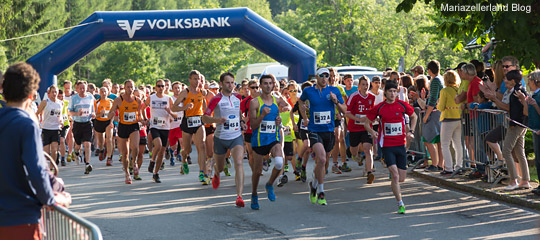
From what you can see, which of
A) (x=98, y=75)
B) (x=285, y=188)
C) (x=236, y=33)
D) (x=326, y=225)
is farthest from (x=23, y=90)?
(x=98, y=75)

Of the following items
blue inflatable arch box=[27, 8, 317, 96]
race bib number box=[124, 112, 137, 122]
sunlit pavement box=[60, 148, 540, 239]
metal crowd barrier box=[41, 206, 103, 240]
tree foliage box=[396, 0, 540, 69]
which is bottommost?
sunlit pavement box=[60, 148, 540, 239]

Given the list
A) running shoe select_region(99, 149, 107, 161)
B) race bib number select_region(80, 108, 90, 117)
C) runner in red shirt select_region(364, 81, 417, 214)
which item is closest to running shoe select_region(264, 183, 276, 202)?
runner in red shirt select_region(364, 81, 417, 214)

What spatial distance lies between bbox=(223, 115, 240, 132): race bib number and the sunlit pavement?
0.99m

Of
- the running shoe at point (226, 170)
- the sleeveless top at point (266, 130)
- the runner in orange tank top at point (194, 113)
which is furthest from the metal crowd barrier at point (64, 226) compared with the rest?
the running shoe at point (226, 170)

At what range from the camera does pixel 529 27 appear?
1022cm

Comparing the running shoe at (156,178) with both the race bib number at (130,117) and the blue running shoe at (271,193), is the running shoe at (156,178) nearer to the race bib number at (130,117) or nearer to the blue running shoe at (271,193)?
the race bib number at (130,117)

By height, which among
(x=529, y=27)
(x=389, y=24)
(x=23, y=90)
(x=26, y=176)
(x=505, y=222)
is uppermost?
(x=389, y=24)

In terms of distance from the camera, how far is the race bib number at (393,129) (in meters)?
9.47

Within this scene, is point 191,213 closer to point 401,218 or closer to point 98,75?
point 401,218

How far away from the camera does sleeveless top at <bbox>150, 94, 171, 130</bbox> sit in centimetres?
1357

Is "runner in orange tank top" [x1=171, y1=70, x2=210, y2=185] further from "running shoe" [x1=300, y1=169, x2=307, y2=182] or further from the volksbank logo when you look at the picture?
the volksbank logo

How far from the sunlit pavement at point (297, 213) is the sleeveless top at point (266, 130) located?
848 millimetres

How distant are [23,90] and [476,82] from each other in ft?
28.6

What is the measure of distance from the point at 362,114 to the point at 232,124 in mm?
2878
